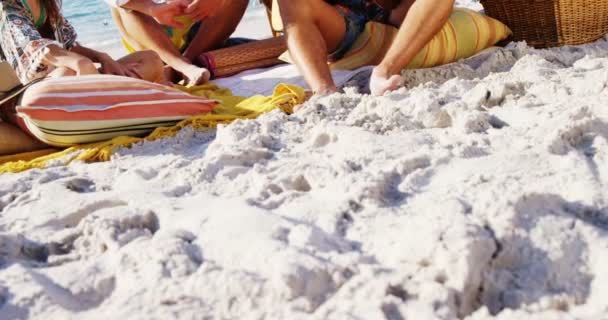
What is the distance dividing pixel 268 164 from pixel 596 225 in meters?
0.79

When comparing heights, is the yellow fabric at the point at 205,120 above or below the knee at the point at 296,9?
below

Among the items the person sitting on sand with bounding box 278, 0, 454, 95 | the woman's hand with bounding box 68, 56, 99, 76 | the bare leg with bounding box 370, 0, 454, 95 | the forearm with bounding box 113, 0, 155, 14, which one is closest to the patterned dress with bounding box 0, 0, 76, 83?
the woman's hand with bounding box 68, 56, 99, 76

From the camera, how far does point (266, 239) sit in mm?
1107

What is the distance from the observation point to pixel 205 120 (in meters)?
2.05

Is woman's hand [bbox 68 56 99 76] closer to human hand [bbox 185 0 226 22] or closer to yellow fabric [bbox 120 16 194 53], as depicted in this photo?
human hand [bbox 185 0 226 22]

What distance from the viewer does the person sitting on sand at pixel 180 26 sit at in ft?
8.44

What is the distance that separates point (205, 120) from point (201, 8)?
2.62 ft

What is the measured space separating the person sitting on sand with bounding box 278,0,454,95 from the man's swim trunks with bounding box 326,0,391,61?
47 millimetres

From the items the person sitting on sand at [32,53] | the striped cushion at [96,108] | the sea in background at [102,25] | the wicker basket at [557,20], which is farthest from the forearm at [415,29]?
the sea in background at [102,25]

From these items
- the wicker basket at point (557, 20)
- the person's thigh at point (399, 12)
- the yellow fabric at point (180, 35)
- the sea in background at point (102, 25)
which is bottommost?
the sea in background at point (102, 25)

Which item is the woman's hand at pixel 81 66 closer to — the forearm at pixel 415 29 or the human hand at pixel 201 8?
the human hand at pixel 201 8

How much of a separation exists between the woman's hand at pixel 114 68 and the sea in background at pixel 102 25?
2313 millimetres

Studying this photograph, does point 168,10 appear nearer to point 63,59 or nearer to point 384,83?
point 63,59

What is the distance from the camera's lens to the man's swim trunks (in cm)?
248
